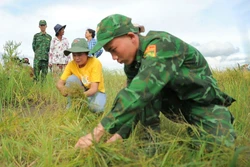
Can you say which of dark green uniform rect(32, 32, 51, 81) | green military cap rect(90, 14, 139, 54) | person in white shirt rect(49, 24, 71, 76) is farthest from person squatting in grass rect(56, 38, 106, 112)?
dark green uniform rect(32, 32, 51, 81)

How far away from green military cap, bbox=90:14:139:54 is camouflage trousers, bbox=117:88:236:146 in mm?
467

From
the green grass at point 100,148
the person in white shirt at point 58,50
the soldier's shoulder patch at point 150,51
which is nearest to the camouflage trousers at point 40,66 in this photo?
the person in white shirt at point 58,50

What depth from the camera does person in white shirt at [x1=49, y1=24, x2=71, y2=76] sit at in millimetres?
5266

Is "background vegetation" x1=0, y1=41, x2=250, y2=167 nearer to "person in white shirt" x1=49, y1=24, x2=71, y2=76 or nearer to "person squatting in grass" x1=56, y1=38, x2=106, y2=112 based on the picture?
Answer: "person squatting in grass" x1=56, y1=38, x2=106, y2=112

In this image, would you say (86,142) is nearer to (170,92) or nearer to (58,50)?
(170,92)

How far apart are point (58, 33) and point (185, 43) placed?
3.92 meters

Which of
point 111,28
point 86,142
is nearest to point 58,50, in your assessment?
point 111,28

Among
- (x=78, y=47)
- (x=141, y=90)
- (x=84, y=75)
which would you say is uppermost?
Answer: (x=78, y=47)

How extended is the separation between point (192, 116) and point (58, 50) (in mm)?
3720

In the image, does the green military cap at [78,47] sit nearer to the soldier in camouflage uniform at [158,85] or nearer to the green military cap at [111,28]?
the soldier in camouflage uniform at [158,85]

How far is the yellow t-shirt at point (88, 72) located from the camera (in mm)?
2994

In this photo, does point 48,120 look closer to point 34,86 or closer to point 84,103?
point 84,103

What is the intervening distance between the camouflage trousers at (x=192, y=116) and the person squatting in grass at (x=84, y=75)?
0.98 meters

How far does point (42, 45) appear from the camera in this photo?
5.75m
